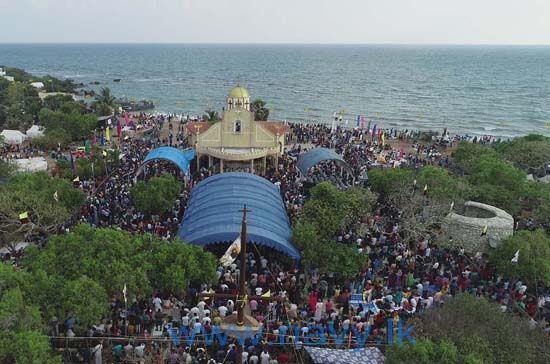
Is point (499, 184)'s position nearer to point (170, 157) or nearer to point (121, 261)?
point (170, 157)

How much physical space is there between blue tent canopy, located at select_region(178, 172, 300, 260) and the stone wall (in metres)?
8.85

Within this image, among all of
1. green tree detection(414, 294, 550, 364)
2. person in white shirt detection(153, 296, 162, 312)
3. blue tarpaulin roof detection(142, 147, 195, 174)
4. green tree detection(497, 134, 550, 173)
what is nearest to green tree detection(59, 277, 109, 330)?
person in white shirt detection(153, 296, 162, 312)

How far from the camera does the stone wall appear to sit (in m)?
24.5

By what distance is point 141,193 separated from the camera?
25812 mm

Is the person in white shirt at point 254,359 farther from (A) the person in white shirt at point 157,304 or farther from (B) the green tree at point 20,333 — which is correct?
(B) the green tree at point 20,333

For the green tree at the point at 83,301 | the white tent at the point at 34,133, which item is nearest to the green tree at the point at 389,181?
the green tree at the point at 83,301

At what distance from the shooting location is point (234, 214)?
901 inches

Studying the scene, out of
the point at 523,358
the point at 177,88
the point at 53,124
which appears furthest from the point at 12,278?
the point at 177,88

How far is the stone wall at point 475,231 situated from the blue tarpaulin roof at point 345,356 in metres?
12.0

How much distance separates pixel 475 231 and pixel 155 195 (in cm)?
1735

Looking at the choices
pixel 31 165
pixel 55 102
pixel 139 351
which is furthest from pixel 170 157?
pixel 55 102

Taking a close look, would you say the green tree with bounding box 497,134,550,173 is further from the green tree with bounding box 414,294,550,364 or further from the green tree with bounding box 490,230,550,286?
the green tree with bounding box 414,294,550,364

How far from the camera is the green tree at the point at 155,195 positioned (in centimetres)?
2575

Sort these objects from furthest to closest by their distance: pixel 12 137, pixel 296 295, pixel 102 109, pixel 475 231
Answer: pixel 102 109 → pixel 12 137 → pixel 475 231 → pixel 296 295
